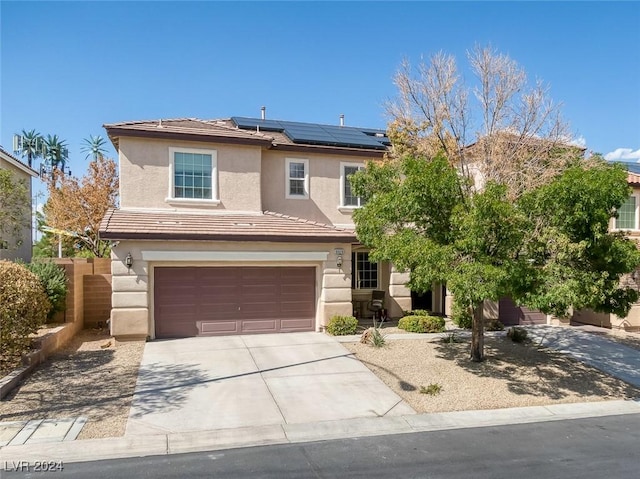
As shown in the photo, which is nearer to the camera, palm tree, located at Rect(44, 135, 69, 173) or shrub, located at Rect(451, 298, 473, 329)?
shrub, located at Rect(451, 298, 473, 329)

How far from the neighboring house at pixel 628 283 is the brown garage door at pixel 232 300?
32.2 ft

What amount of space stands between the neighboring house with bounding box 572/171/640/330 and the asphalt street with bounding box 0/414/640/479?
29.7ft

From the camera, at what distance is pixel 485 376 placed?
10836 mm

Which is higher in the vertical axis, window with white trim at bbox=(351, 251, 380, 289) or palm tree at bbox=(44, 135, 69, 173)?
palm tree at bbox=(44, 135, 69, 173)

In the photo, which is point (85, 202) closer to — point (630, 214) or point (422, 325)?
point (422, 325)

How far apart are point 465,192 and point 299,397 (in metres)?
6.70

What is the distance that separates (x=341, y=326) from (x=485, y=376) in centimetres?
492

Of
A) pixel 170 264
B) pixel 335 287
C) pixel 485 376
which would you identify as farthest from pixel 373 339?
pixel 170 264

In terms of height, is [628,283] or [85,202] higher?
[85,202]

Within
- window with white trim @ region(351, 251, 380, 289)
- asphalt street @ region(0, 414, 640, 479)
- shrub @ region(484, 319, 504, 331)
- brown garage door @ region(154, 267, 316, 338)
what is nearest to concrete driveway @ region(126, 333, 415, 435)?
brown garage door @ region(154, 267, 316, 338)

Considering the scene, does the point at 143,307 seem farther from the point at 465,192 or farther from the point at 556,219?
the point at 556,219

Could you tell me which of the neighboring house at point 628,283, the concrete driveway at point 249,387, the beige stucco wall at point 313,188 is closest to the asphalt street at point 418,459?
the concrete driveway at point 249,387

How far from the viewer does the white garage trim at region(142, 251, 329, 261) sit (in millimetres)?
13426

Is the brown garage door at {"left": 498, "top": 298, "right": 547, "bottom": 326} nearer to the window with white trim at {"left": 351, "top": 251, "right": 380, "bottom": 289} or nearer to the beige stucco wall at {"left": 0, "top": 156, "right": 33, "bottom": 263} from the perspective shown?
the window with white trim at {"left": 351, "top": 251, "right": 380, "bottom": 289}
